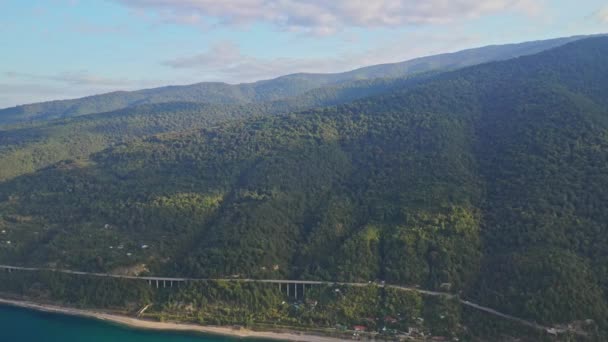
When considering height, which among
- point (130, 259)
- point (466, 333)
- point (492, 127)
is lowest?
point (466, 333)

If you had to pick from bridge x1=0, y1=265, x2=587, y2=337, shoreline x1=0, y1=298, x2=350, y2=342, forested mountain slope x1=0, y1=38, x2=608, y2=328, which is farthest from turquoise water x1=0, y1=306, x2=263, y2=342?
forested mountain slope x1=0, y1=38, x2=608, y2=328

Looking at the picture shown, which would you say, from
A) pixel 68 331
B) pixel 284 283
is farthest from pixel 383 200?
pixel 68 331

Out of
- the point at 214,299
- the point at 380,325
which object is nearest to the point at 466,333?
the point at 380,325

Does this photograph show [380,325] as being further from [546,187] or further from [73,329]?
[73,329]

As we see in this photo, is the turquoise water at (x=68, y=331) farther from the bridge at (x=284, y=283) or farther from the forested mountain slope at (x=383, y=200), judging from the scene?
the forested mountain slope at (x=383, y=200)

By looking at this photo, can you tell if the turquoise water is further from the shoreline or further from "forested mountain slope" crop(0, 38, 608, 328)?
"forested mountain slope" crop(0, 38, 608, 328)
